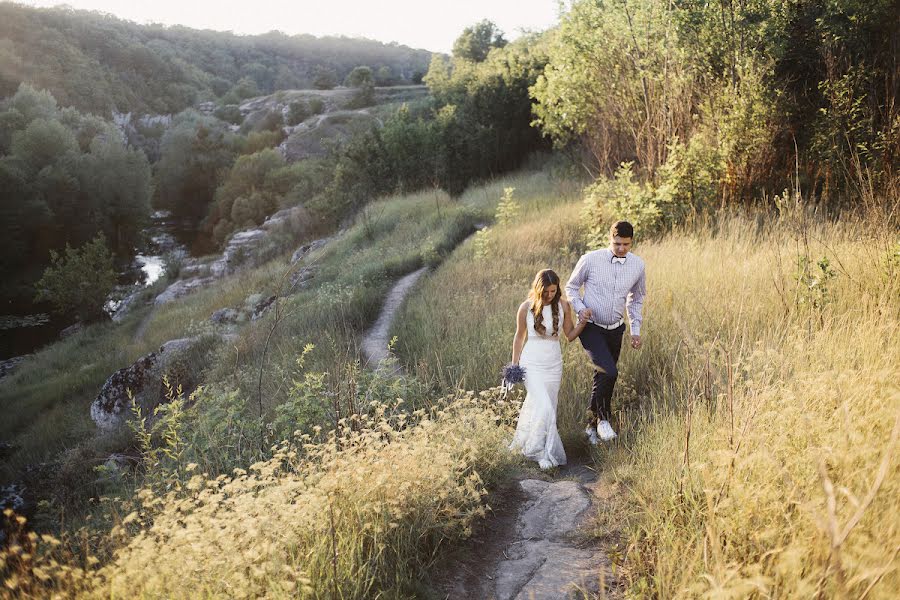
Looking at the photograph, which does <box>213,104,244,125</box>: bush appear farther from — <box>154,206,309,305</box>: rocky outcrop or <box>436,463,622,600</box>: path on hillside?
<box>436,463,622,600</box>: path on hillside

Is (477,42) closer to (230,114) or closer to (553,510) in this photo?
(230,114)

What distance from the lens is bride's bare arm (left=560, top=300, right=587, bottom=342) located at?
17.8 feet

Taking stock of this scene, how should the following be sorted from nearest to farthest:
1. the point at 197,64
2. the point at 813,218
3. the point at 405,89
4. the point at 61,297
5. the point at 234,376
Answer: the point at 813,218
the point at 234,376
the point at 61,297
the point at 405,89
the point at 197,64

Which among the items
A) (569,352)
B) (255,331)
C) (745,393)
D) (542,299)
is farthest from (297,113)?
(745,393)

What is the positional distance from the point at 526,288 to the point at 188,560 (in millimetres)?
7634

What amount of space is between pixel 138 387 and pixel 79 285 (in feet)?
63.5

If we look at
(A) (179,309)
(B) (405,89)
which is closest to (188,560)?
(A) (179,309)

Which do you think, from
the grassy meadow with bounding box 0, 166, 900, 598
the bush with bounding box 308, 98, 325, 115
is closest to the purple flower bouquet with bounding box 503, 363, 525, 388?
the grassy meadow with bounding box 0, 166, 900, 598

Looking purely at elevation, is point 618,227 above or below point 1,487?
above

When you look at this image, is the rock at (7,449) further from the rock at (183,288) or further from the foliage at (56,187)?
the foliage at (56,187)

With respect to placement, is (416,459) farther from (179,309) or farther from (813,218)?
(179,309)

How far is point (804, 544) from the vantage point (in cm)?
243

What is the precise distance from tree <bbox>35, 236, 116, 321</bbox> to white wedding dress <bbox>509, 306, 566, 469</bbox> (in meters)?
28.6

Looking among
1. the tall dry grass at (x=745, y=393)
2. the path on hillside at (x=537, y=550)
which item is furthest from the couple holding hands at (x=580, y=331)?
the path on hillside at (x=537, y=550)
